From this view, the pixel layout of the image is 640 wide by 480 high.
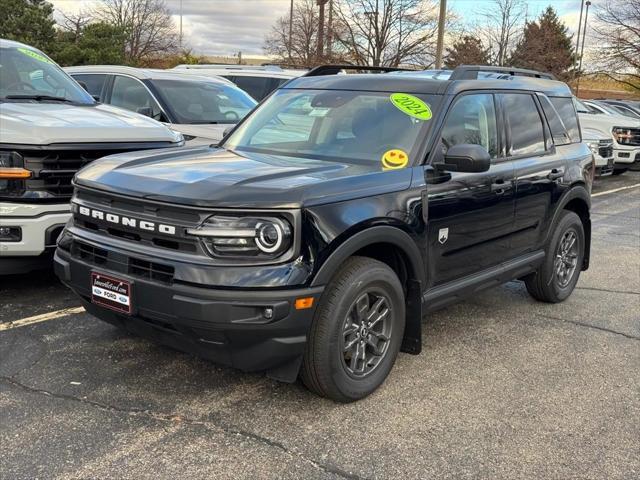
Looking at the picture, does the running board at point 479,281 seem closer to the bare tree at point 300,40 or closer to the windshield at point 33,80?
the windshield at point 33,80

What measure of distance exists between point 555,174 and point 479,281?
1348 mm

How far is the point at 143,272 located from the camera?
3.29m

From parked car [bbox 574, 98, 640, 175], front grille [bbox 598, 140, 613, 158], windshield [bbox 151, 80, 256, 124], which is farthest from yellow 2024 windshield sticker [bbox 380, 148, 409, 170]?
parked car [bbox 574, 98, 640, 175]

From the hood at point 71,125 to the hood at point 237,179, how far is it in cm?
115

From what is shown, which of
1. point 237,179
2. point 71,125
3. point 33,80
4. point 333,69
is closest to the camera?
point 237,179

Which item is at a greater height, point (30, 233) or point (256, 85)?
point (256, 85)

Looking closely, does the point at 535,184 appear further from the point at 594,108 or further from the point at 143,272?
the point at 594,108

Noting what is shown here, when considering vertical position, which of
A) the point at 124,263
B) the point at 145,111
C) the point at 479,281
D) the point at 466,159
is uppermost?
the point at 145,111

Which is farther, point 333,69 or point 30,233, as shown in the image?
point 333,69

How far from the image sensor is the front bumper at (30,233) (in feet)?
15.2

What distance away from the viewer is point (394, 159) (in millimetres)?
3932

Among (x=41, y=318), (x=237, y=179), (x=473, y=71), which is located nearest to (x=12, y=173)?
(x=41, y=318)

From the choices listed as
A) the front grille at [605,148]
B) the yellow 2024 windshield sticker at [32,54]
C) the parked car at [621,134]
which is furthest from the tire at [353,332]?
the parked car at [621,134]

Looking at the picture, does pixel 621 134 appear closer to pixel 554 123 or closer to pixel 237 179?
pixel 554 123
